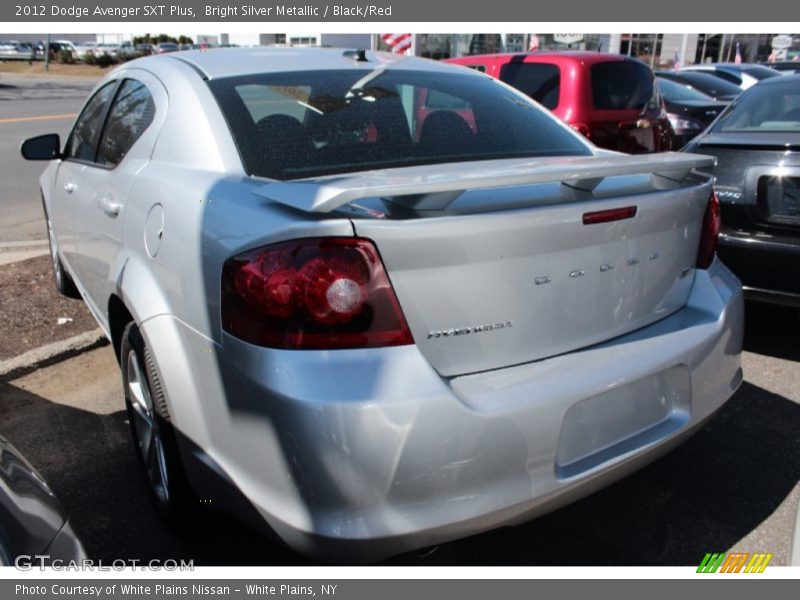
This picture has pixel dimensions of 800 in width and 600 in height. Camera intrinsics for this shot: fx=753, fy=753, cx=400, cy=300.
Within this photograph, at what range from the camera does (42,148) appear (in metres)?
4.14

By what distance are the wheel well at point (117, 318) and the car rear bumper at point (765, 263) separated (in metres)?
3.14

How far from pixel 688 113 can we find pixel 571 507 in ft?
28.9

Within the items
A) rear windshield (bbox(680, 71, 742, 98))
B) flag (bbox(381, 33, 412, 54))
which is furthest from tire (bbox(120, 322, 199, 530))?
rear windshield (bbox(680, 71, 742, 98))

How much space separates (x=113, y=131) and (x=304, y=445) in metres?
2.27

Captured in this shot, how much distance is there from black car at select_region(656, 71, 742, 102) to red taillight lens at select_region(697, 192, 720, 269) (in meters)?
11.4

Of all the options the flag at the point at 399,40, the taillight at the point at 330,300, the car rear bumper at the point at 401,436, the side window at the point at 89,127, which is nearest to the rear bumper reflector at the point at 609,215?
the car rear bumper at the point at 401,436

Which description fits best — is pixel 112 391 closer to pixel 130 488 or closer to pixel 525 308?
pixel 130 488

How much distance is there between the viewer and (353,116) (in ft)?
9.14

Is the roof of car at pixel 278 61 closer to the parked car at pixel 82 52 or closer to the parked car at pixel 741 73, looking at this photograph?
the parked car at pixel 741 73

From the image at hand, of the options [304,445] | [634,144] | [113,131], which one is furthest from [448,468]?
[634,144]

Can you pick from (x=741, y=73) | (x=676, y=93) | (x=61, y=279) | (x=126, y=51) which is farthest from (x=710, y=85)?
(x=126, y=51)

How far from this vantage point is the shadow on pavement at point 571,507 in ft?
8.48

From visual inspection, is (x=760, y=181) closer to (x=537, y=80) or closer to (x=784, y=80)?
(x=784, y=80)

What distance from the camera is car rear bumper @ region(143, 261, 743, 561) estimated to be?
1.86 metres
